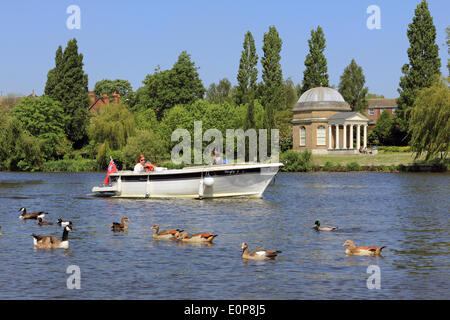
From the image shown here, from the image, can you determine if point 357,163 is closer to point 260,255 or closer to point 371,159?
point 371,159

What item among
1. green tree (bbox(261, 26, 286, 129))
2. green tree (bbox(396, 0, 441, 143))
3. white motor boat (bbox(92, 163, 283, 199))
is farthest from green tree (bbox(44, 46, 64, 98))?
white motor boat (bbox(92, 163, 283, 199))

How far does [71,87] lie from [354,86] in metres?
52.6

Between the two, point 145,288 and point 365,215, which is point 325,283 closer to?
→ point 145,288

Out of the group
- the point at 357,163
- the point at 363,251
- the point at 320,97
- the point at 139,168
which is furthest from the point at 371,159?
the point at 363,251

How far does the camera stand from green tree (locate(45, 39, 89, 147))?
97438 mm

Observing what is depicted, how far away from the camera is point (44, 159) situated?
92500mm

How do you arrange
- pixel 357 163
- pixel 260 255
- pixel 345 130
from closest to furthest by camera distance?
pixel 260 255
pixel 357 163
pixel 345 130

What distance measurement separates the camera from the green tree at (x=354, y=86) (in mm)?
122875

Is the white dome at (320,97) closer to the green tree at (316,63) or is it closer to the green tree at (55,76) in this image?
the green tree at (316,63)

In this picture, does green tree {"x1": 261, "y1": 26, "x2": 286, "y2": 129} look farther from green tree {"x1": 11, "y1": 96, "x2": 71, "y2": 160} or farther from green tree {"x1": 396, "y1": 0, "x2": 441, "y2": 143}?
green tree {"x1": 11, "y1": 96, "x2": 71, "y2": 160}

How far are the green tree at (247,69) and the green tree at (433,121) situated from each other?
129 feet

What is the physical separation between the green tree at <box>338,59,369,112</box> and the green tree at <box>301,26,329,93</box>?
56.5 feet

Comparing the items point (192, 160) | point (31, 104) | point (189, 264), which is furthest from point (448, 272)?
point (31, 104)

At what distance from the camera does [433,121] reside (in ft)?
222
